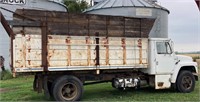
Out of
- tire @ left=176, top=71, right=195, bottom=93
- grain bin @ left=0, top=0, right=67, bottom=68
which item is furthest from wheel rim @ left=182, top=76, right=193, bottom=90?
grain bin @ left=0, top=0, right=67, bottom=68

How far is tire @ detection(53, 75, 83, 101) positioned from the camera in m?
10.9

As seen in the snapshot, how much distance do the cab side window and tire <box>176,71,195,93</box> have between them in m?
1.08

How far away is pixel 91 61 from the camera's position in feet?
37.8

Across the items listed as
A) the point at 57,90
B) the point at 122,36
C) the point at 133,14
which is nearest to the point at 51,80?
the point at 57,90

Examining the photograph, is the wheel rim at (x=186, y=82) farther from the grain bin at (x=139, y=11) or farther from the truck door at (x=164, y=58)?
the grain bin at (x=139, y=11)

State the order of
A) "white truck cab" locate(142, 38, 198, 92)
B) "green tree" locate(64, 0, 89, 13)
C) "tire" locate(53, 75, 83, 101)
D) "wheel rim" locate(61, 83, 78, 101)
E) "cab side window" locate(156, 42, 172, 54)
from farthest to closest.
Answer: "green tree" locate(64, 0, 89, 13) → "cab side window" locate(156, 42, 172, 54) → "white truck cab" locate(142, 38, 198, 92) → "wheel rim" locate(61, 83, 78, 101) → "tire" locate(53, 75, 83, 101)

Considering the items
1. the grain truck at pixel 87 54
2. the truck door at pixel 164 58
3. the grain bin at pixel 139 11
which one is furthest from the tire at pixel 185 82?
the grain bin at pixel 139 11

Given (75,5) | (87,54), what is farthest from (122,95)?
(75,5)

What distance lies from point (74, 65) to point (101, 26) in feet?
5.53

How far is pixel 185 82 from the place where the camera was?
1354cm

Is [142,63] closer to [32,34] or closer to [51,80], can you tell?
[51,80]

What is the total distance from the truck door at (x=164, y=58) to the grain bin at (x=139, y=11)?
11834 mm

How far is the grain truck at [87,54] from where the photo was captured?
34.8 ft

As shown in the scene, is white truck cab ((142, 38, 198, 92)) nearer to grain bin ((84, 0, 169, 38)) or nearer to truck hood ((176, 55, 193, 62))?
truck hood ((176, 55, 193, 62))
